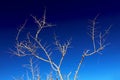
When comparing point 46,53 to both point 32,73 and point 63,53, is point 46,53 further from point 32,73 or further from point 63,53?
point 32,73

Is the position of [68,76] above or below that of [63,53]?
below

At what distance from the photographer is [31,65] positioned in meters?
8.20

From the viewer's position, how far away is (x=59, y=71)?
23.4 ft

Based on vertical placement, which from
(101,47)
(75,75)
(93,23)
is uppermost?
(93,23)

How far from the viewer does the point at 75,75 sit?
7121 mm

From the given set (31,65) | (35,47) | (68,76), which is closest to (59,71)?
(68,76)

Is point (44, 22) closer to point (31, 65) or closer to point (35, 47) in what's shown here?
point (35, 47)

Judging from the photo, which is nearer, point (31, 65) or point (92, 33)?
point (92, 33)

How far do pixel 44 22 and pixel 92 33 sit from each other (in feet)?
3.43

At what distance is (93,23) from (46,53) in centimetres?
119

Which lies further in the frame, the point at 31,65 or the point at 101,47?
the point at 31,65

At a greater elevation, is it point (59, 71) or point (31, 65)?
point (31, 65)

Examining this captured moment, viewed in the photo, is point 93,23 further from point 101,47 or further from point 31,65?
point 31,65

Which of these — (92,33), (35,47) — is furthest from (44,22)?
(92,33)
